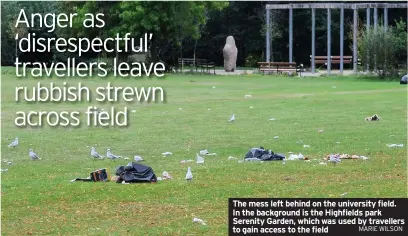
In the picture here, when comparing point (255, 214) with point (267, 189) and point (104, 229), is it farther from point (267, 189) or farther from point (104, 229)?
point (267, 189)

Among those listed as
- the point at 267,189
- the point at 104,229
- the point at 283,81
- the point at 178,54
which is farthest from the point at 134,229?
the point at 178,54

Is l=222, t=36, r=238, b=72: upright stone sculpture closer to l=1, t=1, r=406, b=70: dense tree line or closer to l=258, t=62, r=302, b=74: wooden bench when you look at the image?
l=1, t=1, r=406, b=70: dense tree line

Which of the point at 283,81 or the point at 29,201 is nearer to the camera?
the point at 29,201

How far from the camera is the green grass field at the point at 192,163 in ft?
43.1

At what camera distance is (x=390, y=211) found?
10.9 metres

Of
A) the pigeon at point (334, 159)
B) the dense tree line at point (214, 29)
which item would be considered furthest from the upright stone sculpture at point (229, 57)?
the pigeon at point (334, 159)

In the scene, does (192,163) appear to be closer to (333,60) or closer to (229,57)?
(229,57)

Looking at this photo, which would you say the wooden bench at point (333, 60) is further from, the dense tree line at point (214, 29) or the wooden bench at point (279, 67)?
the wooden bench at point (279, 67)

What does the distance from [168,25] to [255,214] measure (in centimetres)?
5341

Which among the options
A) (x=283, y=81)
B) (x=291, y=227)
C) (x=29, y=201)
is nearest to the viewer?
(x=291, y=227)

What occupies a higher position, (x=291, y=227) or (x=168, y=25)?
(x=168, y=25)

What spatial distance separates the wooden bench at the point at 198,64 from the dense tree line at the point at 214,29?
143 centimetres

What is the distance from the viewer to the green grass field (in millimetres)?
13125

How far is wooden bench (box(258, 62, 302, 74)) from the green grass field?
23.1m
